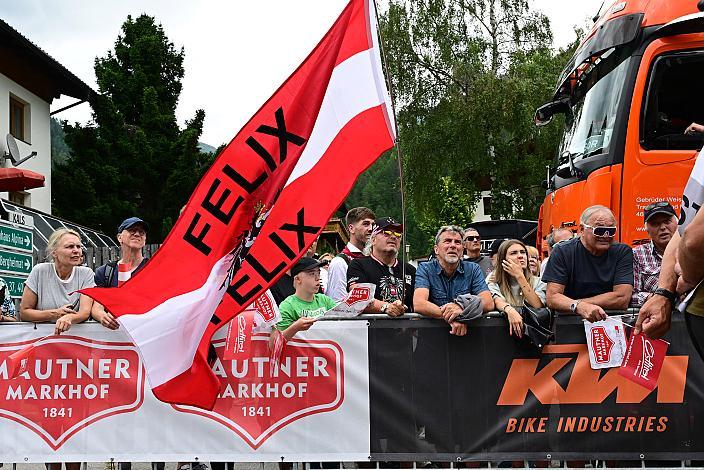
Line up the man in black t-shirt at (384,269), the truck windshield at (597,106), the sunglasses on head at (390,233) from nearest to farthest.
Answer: the man in black t-shirt at (384,269) → the sunglasses on head at (390,233) → the truck windshield at (597,106)

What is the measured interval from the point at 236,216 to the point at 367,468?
2169 mm

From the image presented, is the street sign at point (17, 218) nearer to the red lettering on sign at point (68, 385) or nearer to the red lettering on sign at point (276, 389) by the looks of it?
the red lettering on sign at point (68, 385)

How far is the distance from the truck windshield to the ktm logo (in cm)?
393

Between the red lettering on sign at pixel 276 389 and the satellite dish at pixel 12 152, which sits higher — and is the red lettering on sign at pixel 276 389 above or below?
below

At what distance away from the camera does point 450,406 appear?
21.1ft

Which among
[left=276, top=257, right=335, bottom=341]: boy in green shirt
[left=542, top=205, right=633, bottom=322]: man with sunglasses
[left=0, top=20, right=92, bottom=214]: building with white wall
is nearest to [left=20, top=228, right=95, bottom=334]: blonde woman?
[left=276, top=257, right=335, bottom=341]: boy in green shirt

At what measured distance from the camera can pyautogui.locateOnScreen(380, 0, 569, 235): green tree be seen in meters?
33.8

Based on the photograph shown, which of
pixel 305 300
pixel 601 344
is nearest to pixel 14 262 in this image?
pixel 305 300

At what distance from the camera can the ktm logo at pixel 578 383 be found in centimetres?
634

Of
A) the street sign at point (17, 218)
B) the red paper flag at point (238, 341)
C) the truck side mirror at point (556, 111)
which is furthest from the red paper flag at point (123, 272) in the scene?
the street sign at point (17, 218)

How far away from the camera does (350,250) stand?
8742 millimetres

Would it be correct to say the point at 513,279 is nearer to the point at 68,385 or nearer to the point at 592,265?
the point at 592,265

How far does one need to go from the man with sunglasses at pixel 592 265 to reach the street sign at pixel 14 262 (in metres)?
8.15

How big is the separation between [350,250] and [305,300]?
1710 millimetres
